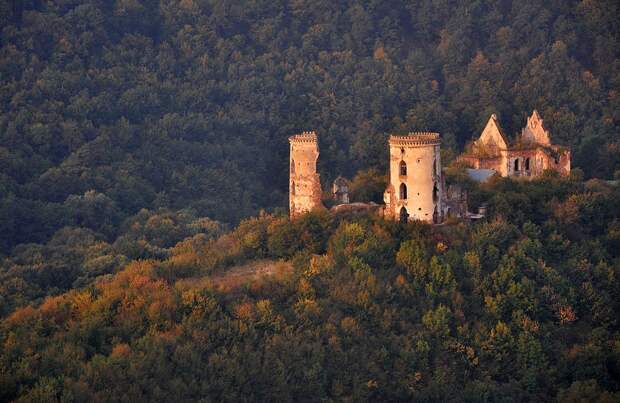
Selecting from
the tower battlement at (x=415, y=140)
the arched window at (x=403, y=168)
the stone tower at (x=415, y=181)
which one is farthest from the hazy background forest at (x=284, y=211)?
the tower battlement at (x=415, y=140)

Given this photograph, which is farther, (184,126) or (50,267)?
(184,126)

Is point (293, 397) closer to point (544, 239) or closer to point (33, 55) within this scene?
point (544, 239)

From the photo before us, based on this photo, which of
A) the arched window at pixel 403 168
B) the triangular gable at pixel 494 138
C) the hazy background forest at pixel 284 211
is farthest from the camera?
the triangular gable at pixel 494 138

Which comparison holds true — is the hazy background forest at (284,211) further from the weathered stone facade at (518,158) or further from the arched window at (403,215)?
the weathered stone facade at (518,158)

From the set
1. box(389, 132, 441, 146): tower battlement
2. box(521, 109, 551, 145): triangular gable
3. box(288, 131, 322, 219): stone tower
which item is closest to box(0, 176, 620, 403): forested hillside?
box(288, 131, 322, 219): stone tower

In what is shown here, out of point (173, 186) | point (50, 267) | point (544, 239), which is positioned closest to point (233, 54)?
point (173, 186)

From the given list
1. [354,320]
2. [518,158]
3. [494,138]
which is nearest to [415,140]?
[354,320]
